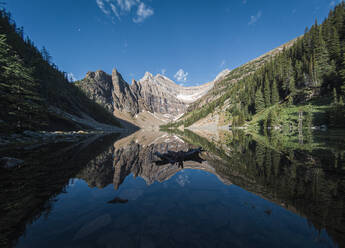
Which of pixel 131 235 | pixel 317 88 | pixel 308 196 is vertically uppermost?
pixel 317 88

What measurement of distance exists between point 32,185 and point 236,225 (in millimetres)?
11047

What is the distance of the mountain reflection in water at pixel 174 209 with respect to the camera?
4.56m

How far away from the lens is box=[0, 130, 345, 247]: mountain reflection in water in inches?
179

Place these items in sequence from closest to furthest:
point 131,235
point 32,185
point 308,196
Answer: point 131,235
point 308,196
point 32,185

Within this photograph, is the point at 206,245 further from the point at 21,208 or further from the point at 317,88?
the point at 317,88

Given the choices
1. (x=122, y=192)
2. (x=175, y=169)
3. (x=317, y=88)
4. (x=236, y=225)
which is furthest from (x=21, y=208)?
(x=317, y=88)

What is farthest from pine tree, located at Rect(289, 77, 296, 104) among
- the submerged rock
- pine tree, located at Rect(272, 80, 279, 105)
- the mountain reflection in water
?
the submerged rock

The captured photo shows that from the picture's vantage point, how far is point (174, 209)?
6691 millimetres

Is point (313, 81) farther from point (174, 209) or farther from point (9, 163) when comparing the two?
point (9, 163)

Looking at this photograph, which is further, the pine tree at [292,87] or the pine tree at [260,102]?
the pine tree at [260,102]

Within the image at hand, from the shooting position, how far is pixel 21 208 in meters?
6.10

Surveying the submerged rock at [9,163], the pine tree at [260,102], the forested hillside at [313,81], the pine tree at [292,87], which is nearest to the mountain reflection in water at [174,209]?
the submerged rock at [9,163]

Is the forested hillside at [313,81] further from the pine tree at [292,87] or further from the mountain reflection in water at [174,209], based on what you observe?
the mountain reflection in water at [174,209]

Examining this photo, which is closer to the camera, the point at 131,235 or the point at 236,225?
the point at 131,235
